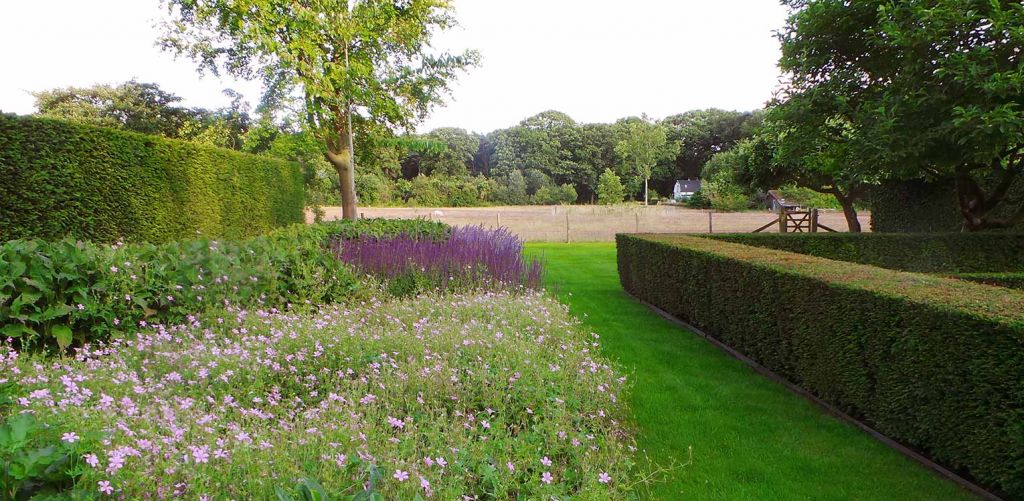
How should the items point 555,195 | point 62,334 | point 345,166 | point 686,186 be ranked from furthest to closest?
point 686,186 → point 555,195 → point 345,166 → point 62,334

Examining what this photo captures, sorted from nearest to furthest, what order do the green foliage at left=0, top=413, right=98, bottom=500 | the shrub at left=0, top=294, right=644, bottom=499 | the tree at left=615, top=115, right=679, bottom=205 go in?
the green foliage at left=0, top=413, right=98, bottom=500
the shrub at left=0, top=294, right=644, bottom=499
the tree at left=615, top=115, right=679, bottom=205

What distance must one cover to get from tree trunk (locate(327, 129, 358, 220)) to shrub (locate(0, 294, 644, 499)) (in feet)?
33.4

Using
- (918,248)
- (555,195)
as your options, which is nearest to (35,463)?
(918,248)

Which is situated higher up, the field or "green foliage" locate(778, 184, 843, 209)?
"green foliage" locate(778, 184, 843, 209)

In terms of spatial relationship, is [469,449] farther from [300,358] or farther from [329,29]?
[329,29]

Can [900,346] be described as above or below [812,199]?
below

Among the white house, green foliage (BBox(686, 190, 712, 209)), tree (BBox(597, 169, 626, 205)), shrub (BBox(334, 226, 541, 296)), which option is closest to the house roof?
the white house

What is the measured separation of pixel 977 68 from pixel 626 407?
6.94 m

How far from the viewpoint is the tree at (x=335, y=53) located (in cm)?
1185

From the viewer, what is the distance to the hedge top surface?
2.90 meters

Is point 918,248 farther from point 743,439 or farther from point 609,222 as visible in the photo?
point 609,222

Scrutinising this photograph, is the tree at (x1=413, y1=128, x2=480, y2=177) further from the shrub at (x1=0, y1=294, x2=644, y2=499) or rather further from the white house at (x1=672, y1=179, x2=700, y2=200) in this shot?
the shrub at (x1=0, y1=294, x2=644, y2=499)

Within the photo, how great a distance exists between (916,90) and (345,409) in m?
9.31

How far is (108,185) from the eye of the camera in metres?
7.98
